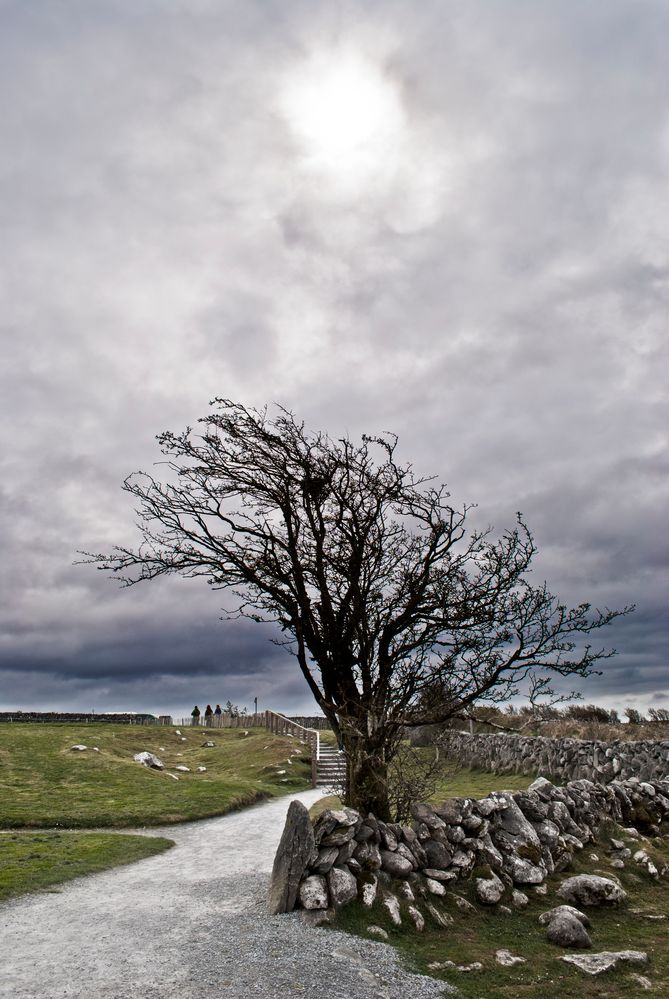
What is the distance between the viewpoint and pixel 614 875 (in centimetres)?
1430

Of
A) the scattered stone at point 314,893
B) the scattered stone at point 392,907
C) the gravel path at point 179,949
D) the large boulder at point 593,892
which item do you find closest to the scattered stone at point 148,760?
the gravel path at point 179,949

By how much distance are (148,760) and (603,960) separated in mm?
29867

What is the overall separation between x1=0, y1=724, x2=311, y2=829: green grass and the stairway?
83 centimetres

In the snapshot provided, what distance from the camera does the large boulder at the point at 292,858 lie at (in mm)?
11242

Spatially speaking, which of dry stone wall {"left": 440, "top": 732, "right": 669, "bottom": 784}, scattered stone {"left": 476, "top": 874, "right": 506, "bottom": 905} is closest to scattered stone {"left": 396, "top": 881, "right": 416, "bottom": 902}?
scattered stone {"left": 476, "top": 874, "right": 506, "bottom": 905}

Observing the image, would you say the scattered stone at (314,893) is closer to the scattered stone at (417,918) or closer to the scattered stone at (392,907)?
the scattered stone at (392,907)

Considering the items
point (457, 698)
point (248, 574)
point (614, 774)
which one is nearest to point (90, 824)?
point (248, 574)

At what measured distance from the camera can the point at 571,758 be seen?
2753 centimetres

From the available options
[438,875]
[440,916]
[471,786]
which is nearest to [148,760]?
[471,786]

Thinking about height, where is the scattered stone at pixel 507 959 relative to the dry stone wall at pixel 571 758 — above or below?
below

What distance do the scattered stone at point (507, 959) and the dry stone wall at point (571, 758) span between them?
31.5 ft

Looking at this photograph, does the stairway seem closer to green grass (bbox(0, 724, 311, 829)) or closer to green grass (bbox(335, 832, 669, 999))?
green grass (bbox(0, 724, 311, 829))

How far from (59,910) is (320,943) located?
5141mm

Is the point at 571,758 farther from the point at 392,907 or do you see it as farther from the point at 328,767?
the point at 392,907
